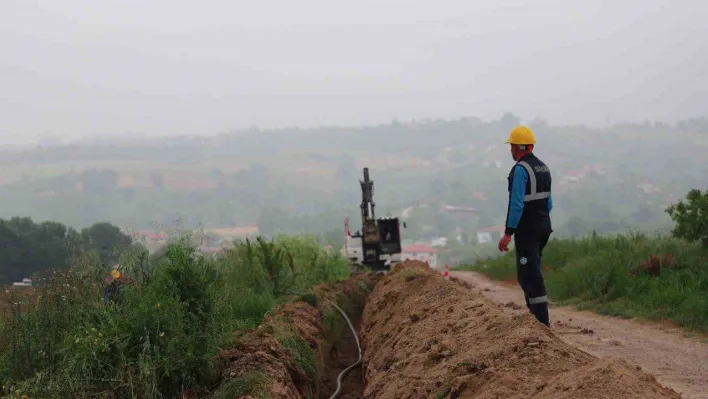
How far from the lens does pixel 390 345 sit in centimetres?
1072

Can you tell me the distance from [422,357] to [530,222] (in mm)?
2021

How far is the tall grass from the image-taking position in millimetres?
8023

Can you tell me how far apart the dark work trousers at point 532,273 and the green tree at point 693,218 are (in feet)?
30.5

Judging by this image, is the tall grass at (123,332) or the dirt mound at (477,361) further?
the tall grass at (123,332)

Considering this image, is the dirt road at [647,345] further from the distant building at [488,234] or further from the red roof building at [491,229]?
the red roof building at [491,229]

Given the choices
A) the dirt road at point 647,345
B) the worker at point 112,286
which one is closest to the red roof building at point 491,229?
the dirt road at point 647,345

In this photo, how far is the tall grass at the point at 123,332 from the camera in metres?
8.02

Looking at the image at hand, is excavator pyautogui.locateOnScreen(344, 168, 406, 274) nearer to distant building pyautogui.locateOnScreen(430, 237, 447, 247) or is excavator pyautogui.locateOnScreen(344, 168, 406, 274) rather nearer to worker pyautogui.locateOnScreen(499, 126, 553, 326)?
worker pyautogui.locateOnScreen(499, 126, 553, 326)

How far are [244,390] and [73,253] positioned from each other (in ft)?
12.9

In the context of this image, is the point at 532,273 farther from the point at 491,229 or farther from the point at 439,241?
the point at 491,229

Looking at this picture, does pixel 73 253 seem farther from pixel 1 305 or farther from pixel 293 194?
pixel 293 194

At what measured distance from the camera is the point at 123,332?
8570 millimetres

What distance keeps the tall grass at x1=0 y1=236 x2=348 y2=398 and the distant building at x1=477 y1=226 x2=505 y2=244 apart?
113 m

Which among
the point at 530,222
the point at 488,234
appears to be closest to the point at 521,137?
the point at 530,222
